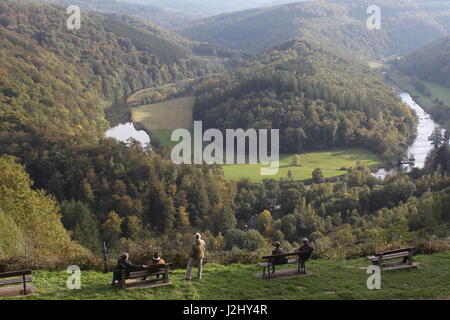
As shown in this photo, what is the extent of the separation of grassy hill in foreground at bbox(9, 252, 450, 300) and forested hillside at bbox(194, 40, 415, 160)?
390 feet

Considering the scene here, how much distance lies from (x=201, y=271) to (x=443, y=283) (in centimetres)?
1004

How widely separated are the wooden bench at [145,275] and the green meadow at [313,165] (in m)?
95.5

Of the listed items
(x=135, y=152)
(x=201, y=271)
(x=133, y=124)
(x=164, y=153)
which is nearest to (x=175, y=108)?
(x=133, y=124)

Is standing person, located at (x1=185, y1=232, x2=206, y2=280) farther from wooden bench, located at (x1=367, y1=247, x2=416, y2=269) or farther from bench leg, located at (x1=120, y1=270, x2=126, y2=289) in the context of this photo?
wooden bench, located at (x1=367, y1=247, x2=416, y2=269)

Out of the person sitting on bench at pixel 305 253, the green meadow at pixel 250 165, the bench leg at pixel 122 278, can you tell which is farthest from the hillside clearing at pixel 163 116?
the bench leg at pixel 122 278

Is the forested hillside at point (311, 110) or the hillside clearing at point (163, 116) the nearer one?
the forested hillside at point (311, 110)

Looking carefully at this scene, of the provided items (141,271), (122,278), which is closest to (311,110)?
(141,271)

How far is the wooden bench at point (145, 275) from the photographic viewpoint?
19750 millimetres

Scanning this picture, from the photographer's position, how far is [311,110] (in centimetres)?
16525

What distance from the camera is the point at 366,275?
22.4 meters

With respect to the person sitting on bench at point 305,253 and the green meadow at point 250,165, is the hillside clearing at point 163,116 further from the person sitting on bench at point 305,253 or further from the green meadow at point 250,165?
the person sitting on bench at point 305,253

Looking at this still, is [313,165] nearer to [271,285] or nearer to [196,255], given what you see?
[196,255]

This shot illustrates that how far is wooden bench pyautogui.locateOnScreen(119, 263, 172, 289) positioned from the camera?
19.8m
